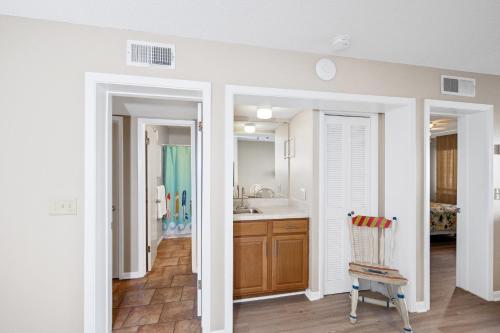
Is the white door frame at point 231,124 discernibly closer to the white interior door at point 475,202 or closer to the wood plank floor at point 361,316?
the wood plank floor at point 361,316

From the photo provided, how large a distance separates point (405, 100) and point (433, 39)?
0.53 meters

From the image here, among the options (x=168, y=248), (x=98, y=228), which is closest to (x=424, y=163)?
→ (x=98, y=228)

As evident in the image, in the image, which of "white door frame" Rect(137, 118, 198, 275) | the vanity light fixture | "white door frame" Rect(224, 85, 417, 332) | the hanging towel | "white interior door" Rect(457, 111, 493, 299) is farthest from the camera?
the hanging towel

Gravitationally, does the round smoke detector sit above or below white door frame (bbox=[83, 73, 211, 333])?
above

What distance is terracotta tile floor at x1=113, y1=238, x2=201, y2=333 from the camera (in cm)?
201

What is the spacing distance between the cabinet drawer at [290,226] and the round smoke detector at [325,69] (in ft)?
4.82

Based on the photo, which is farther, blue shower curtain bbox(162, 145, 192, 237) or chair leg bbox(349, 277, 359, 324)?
blue shower curtain bbox(162, 145, 192, 237)

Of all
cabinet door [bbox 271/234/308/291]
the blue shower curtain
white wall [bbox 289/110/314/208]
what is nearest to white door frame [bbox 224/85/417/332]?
white wall [bbox 289/110/314/208]

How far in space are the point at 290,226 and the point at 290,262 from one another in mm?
385

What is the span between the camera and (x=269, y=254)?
7.95 feet

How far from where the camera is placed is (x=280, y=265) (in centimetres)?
244

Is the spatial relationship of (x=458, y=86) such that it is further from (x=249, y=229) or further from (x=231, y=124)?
(x=249, y=229)

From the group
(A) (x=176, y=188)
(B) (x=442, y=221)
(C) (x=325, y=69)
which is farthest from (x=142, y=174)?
(B) (x=442, y=221)

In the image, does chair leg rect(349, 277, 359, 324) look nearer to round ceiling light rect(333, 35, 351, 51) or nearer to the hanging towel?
round ceiling light rect(333, 35, 351, 51)
